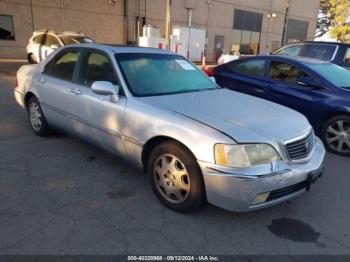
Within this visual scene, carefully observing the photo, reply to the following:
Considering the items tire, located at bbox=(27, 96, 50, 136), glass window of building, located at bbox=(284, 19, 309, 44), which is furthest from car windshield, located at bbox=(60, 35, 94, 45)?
glass window of building, located at bbox=(284, 19, 309, 44)

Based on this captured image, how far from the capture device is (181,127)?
114 inches

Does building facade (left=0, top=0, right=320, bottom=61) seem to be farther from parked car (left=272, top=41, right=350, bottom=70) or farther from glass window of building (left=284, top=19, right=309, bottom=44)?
parked car (left=272, top=41, right=350, bottom=70)

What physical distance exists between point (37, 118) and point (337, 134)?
471 cm

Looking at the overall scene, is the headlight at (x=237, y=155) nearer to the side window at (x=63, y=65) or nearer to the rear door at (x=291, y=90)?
the side window at (x=63, y=65)

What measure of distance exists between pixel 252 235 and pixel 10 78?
34.2 ft

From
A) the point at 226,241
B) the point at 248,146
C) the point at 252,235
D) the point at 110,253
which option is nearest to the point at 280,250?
the point at 252,235

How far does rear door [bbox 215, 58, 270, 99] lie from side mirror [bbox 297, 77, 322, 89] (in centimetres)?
61

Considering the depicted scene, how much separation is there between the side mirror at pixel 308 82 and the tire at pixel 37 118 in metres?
4.18

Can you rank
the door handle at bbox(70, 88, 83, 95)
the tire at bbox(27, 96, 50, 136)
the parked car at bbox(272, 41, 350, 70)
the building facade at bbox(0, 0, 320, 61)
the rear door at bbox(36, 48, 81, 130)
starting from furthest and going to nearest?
the building facade at bbox(0, 0, 320, 61) < the parked car at bbox(272, 41, 350, 70) < the tire at bbox(27, 96, 50, 136) < the rear door at bbox(36, 48, 81, 130) < the door handle at bbox(70, 88, 83, 95)

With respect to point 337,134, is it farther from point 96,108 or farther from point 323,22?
point 323,22

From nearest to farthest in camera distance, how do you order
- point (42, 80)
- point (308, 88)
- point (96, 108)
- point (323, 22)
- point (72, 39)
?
point (96, 108), point (42, 80), point (308, 88), point (72, 39), point (323, 22)

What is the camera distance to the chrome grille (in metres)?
2.93

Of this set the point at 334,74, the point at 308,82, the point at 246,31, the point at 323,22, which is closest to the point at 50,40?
the point at 308,82

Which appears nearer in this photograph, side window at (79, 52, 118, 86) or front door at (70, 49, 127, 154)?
front door at (70, 49, 127, 154)
